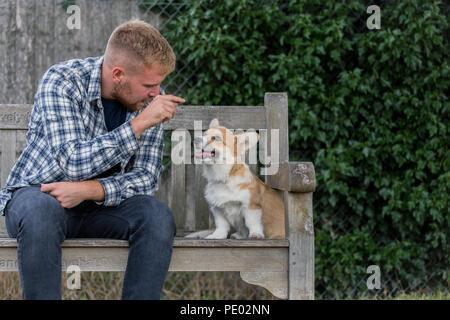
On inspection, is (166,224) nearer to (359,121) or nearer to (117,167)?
(117,167)

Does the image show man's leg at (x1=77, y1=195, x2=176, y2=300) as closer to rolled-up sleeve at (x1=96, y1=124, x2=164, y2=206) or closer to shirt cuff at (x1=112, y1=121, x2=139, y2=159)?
rolled-up sleeve at (x1=96, y1=124, x2=164, y2=206)

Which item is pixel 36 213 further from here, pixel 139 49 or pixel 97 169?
pixel 139 49

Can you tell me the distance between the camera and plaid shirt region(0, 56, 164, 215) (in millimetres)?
1980

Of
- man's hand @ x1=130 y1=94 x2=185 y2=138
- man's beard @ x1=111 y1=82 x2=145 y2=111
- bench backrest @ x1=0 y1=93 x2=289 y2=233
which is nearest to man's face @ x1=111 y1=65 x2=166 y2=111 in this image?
man's beard @ x1=111 y1=82 x2=145 y2=111

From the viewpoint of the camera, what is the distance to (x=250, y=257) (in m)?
2.15

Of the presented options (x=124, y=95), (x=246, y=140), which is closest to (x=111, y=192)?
(x=124, y=95)

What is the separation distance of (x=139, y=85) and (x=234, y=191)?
690 mm

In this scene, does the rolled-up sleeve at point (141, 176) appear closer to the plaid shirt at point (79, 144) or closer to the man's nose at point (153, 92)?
the plaid shirt at point (79, 144)

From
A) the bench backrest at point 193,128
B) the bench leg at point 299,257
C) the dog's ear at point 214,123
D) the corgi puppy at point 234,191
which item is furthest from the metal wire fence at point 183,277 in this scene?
the bench leg at point 299,257

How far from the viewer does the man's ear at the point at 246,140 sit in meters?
2.55

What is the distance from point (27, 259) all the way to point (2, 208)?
38 centimetres

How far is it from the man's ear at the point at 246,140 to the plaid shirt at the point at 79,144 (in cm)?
40

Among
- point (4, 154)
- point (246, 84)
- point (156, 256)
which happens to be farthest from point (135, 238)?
point (246, 84)
